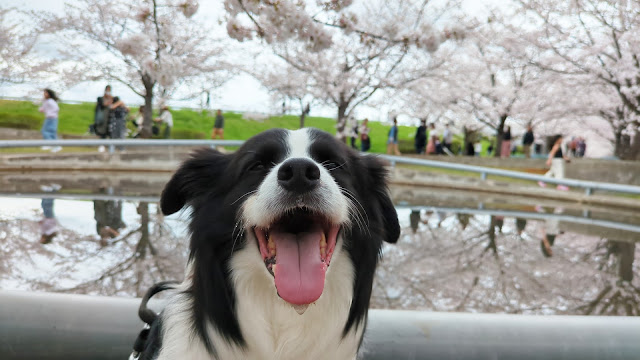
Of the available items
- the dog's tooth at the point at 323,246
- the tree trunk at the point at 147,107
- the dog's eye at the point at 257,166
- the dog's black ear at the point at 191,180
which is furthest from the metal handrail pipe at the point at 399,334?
the tree trunk at the point at 147,107

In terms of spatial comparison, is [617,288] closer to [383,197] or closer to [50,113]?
[383,197]

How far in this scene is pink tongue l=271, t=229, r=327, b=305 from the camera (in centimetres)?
156

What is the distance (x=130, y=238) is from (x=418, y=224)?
4.64 meters

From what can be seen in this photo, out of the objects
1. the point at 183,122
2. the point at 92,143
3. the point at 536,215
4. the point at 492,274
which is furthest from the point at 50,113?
the point at 183,122

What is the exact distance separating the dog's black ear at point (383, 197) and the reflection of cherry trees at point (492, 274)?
6.92ft

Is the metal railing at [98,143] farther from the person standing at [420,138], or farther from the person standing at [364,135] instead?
the person standing at [420,138]

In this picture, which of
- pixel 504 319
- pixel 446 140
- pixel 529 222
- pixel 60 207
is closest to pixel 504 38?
pixel 446 140

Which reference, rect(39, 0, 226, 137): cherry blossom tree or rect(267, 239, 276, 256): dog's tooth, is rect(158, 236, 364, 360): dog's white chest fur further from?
rect(39, 0, 226, 137): cherry blossom tree

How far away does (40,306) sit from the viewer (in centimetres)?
214

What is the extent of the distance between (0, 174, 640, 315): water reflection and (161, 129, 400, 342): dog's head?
14.5 inches

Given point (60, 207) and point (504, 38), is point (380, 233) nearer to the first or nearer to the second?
point (60, 207)

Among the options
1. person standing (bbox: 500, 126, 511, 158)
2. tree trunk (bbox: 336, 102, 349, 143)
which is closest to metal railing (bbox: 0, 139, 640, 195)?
tree trunk (bbox: 336, 102, 349, 143)

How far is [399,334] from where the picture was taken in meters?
2.17

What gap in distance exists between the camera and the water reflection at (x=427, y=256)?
4281 mm
